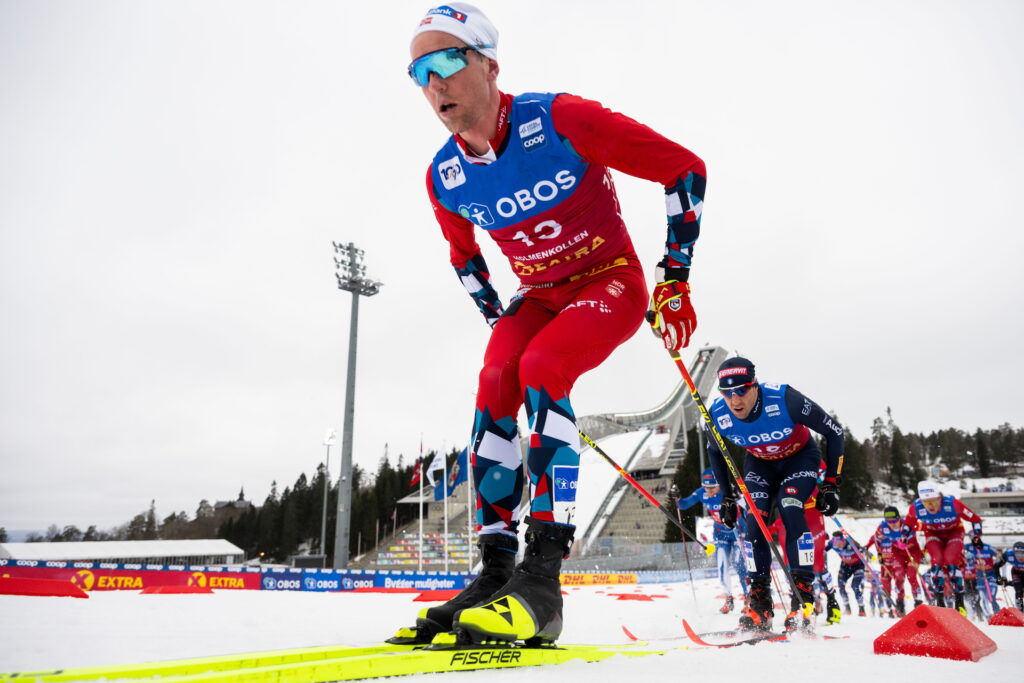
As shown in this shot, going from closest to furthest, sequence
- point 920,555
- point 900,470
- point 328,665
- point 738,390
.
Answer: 1. point 328,665
2. point 738,390
3. point 920,555
4. point 900,470

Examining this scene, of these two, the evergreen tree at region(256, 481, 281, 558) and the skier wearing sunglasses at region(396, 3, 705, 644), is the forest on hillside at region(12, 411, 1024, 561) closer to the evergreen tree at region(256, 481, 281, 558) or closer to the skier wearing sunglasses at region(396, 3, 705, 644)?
the evergreen tree at region(256, 481, 281, 558)

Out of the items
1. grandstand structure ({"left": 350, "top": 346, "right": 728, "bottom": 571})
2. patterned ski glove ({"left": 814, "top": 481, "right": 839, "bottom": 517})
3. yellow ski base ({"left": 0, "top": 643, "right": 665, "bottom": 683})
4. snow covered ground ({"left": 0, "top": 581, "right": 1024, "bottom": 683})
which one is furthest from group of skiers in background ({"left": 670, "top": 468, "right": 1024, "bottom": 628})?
grandstand structure ({"left": 350, "top": 346, "right": 728, "bottom": 571})

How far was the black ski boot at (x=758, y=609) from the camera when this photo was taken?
4.40 m

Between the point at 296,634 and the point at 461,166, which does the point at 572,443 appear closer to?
the point at 461,166

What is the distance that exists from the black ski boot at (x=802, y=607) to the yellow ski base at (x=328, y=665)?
2.86 metres

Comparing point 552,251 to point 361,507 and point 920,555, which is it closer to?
point 920,555

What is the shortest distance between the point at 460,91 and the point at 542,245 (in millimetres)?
735

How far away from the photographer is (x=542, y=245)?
2689 millimetres

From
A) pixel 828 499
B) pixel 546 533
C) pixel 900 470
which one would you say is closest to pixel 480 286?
pixel 546 533

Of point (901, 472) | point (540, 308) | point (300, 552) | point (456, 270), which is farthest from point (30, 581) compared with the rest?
point (901, 472)

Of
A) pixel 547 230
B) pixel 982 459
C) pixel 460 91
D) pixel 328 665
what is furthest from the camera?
pixel 982 459

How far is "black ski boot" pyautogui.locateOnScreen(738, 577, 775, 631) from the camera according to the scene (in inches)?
173

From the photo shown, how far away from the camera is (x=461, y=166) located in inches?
106

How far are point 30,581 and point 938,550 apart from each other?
13073 millimetres
